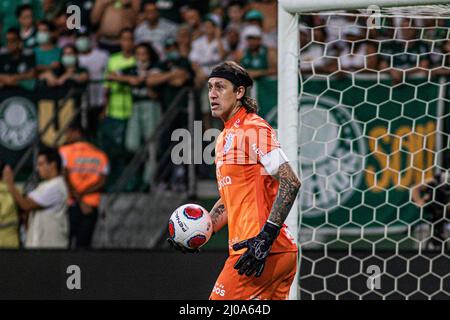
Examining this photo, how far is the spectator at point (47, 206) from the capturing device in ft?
30.8

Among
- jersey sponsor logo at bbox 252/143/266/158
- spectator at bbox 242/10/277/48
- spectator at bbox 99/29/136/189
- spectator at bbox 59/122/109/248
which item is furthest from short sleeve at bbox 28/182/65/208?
jersey sponsor logo at bbox 252/143/266/158

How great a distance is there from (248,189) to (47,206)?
13.9ft

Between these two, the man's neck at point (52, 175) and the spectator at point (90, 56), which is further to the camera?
the spectator at point (90, 56)

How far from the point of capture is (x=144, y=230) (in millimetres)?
9508

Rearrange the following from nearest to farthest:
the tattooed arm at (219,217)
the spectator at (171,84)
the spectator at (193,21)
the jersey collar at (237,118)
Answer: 1. the jersey collar at (237,118)
2. the tattooed arm at (219,217)
3. the spectator at (171,84)
4. the spectator at (193,21)

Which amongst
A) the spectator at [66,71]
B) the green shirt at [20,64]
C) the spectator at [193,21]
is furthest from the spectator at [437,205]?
the green shirt at [20,64]

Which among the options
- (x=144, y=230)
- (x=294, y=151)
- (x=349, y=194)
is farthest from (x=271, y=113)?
(x=294, y=151)

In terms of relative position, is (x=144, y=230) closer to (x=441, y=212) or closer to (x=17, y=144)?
(x=17, y=144)

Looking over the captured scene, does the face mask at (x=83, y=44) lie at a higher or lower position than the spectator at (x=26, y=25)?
lower

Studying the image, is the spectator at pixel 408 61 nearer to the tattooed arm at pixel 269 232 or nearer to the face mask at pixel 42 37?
the tattooed arm at pixel 269 232

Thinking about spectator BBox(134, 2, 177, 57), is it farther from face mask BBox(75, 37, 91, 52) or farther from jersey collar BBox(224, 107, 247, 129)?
jersey collar BBox(224, 107, 247, 129)

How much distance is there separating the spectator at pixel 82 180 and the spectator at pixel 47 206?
92 millimetres

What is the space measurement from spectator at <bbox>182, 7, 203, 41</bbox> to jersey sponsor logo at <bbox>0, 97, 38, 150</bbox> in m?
1.94
